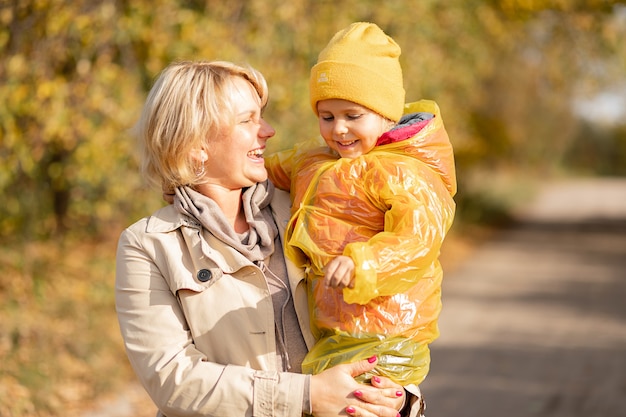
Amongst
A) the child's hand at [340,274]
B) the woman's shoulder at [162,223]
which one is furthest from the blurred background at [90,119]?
the child's hand at [340,274]

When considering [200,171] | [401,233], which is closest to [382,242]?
[401,233]

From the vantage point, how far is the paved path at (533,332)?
6.64 metres

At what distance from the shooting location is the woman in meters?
2.17

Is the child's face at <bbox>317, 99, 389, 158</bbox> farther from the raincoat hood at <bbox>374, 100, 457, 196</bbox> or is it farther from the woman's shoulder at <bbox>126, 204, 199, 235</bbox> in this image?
the woman's shoulder at <bbox>126, 204, 199, 235</bbox>

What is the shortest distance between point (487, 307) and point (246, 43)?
497 centimetres

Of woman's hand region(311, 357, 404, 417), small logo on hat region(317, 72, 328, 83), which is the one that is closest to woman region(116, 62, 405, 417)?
woman's hand region(311, 357, 404, 417)

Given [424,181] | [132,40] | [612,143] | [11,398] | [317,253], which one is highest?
[612,143]

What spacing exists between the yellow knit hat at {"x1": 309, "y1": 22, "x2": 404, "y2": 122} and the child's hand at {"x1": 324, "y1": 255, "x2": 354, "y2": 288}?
518mm

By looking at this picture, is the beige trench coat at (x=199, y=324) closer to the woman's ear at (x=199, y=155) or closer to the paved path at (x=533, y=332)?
the woman's ear at (x=199, y=155)

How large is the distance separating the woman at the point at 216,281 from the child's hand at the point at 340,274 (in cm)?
26

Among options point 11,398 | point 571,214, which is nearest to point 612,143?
point 571,214

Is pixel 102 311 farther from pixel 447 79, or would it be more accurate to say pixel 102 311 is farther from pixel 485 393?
pixel 447 79

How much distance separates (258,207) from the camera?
8.00ft

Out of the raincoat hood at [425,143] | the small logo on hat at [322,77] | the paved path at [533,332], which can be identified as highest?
the small logo on hat at [322,77]
